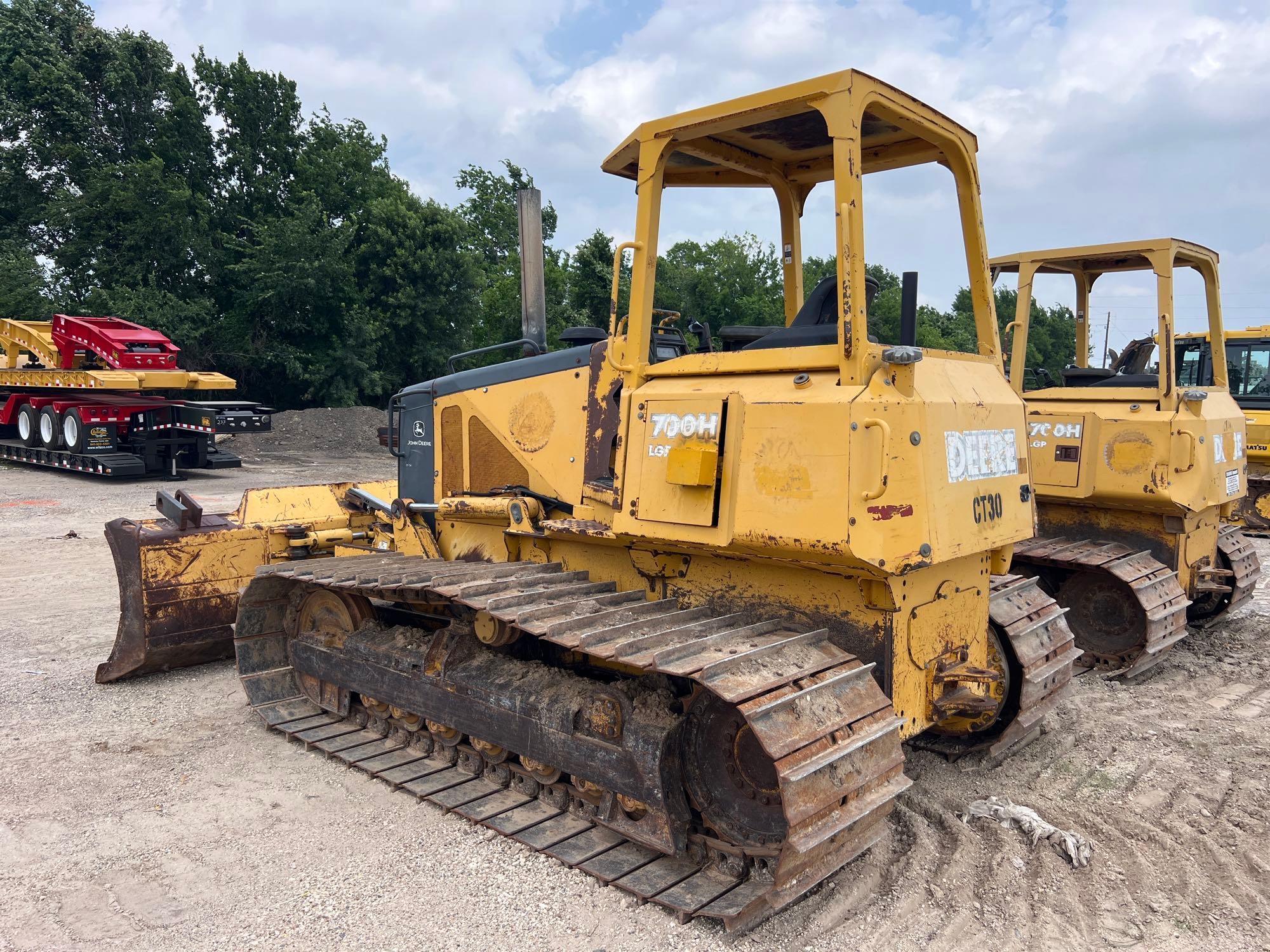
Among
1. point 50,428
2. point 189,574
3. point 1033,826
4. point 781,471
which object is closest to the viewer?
point 781,471

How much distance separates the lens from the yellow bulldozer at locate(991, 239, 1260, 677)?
22.4 feet

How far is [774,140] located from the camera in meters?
4.59

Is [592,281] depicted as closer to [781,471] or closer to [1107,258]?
[1107,258]

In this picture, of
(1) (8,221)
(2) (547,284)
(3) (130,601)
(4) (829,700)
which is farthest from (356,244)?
(4) (829,700)

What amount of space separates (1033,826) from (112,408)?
16955mm

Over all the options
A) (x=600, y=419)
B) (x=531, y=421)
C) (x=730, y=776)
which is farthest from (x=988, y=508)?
(x=531, y=421)

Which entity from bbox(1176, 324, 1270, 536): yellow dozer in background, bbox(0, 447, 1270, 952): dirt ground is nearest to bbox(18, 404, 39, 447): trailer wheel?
bbox(0, 447, 1270, 952): dirt ground

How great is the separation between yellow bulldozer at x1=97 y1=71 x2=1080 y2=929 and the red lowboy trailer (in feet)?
44.0

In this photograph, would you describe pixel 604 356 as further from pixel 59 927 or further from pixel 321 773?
pixel 59 927

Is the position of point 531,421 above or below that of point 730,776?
above

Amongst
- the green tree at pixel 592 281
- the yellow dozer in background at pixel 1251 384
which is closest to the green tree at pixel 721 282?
the green tree at pixel 592 281

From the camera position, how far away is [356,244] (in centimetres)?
2725

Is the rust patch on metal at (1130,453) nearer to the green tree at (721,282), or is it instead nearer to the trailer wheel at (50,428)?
the green tree at (721,282)

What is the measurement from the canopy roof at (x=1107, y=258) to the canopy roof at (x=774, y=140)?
3669mm
